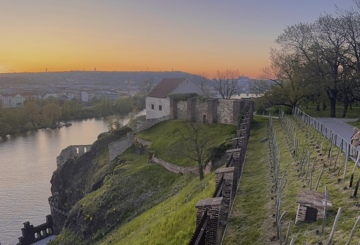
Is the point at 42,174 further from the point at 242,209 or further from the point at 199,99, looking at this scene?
the point at 242,209

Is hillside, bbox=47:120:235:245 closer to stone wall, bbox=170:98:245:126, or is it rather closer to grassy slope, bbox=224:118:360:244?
stone wall, bbox=170:98:245:126

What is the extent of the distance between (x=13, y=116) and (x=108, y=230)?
67.0m

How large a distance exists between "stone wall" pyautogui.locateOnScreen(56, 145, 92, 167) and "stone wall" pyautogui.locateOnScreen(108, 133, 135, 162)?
244 inches

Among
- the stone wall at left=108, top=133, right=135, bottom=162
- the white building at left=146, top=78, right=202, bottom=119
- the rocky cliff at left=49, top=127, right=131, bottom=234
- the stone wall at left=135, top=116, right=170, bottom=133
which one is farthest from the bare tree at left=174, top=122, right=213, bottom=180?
the white building at left=146, top=78, right=202, bottom=119

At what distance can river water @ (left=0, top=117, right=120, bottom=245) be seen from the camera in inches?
1203

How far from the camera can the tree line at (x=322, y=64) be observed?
28.2 m

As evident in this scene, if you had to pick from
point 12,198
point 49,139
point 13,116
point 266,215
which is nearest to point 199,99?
point 12,198

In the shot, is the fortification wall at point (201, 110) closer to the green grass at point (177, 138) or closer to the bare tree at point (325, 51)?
the green grass at point (177, 138)

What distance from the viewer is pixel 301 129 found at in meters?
20.8

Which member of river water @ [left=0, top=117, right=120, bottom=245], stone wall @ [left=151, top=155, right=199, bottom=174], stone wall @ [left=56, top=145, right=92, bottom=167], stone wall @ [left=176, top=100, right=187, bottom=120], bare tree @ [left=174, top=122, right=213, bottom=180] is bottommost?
river water @ [left=0, top=117, right=120, bottom=245]

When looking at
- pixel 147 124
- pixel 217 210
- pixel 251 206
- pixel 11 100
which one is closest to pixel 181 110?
pixel 147 124

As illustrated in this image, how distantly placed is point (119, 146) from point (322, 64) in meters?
19.7

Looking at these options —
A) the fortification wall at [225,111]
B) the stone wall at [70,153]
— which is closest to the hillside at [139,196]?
the fortification wall at [225,111]

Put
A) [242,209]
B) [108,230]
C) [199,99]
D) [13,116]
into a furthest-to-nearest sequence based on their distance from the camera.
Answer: [13,116] → [199,99] → [108,230] → [242,209]
